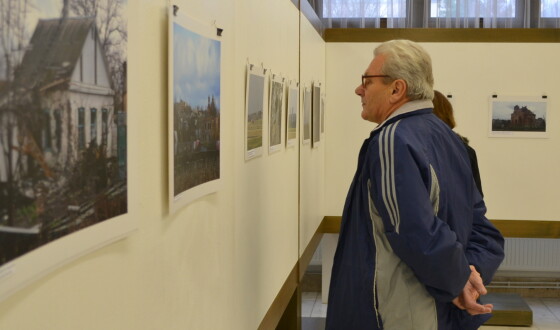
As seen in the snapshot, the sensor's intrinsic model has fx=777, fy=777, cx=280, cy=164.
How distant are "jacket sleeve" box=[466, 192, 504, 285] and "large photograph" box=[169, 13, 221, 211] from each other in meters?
1.33

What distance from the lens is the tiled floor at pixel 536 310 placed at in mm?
9578

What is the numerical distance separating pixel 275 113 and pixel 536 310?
23.3ft

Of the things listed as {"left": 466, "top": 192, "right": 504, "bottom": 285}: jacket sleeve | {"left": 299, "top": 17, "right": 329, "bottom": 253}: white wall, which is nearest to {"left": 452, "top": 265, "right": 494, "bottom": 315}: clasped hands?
{"left": 466, "top": 192, "right": 504, "bottom": 285}: jacket sleeve

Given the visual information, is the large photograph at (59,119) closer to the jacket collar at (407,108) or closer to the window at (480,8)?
the jacket collar at (407,108)

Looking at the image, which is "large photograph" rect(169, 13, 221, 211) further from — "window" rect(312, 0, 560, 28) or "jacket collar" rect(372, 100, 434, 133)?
"window" rect(312, 0, 560, 28)

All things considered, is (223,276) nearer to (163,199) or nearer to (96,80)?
(163,199)

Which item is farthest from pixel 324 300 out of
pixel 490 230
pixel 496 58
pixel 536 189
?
pixel 490 230

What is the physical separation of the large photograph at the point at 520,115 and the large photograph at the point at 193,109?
6.61 metres

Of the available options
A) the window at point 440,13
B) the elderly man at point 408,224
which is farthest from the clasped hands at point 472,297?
the window at point 440,13

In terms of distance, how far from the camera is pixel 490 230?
12.0 ft

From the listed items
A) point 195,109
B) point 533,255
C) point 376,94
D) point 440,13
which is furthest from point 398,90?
point 533,255

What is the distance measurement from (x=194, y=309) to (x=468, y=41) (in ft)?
22.7

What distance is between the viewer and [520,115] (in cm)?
888

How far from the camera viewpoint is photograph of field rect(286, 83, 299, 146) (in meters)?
5.34
